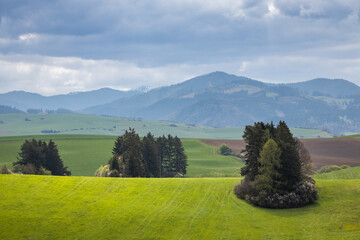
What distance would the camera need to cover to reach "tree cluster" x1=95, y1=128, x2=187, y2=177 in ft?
247

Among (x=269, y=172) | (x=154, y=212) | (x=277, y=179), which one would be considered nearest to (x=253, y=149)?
(x=269, y=172)

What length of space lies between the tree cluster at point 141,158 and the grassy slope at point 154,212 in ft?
57.3

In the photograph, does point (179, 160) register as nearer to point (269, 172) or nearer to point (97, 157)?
point (97, 157)

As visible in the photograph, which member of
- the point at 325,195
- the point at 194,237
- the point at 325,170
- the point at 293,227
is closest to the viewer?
the point at 194,237

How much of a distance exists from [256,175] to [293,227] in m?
15.3

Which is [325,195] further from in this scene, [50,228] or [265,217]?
[50,228]

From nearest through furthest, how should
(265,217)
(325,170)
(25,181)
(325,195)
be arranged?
(265,217) < (325,195) < (25,181) < (325,170)

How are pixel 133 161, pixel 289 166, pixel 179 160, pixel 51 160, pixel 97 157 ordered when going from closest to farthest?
pixel 289 166
pixel 133 161
pixel 51 160
pixel 179 160
pixel 97 157

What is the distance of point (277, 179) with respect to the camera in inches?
1948

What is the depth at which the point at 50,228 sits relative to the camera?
3678 centimetres

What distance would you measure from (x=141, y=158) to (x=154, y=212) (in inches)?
1536

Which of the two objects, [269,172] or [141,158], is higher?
[269,172]

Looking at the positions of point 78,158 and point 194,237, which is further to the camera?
point 78,158

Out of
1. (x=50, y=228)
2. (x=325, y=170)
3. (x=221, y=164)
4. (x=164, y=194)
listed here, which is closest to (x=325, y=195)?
(x=164, y=194)
